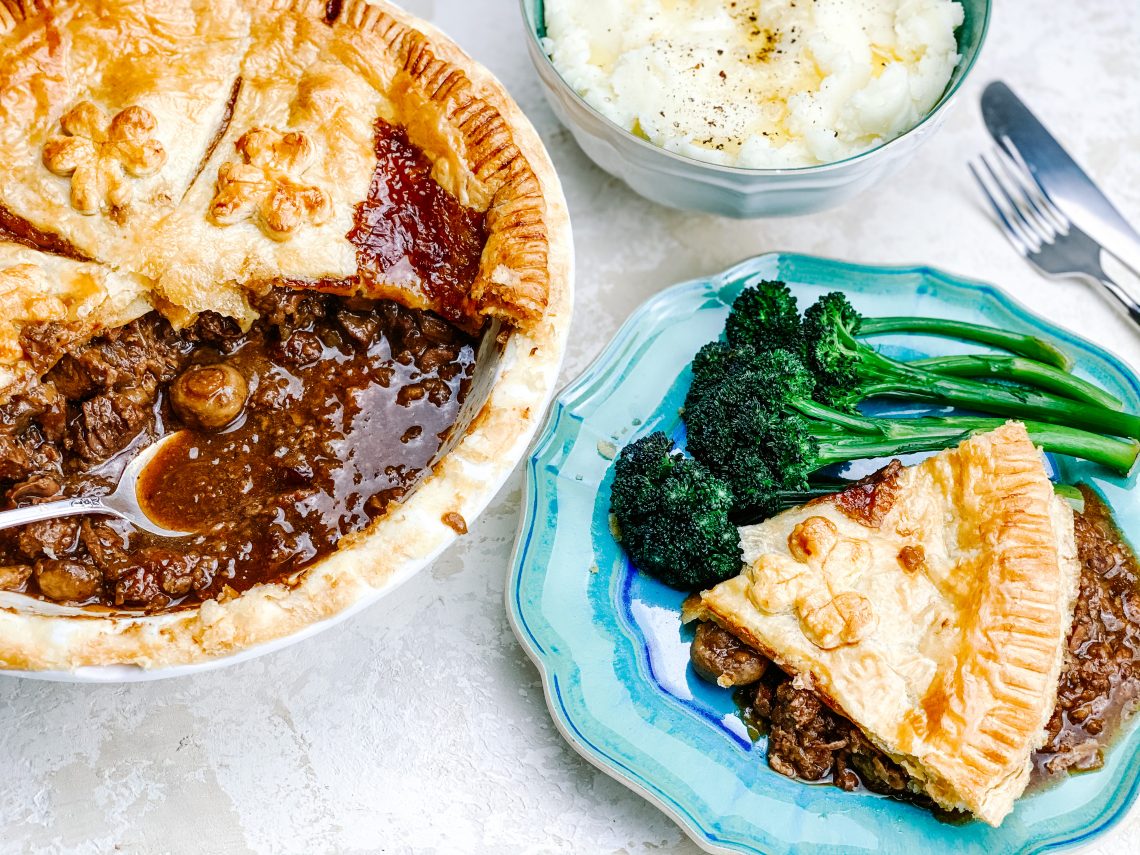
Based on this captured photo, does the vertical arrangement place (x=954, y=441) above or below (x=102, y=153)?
below

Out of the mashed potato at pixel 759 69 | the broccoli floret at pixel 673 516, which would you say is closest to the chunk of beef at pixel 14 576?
the broccoli floret at pixel 673 516

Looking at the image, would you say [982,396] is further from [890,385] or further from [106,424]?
[106,424]

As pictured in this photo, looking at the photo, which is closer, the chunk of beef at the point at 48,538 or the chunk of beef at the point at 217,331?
the chunk of beef at the point at 48,538

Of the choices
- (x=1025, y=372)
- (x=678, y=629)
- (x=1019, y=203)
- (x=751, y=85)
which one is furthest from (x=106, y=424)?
(x=1019, y=203)

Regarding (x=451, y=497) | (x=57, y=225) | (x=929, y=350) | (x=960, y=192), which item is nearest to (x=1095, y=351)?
(x=929, y=350)

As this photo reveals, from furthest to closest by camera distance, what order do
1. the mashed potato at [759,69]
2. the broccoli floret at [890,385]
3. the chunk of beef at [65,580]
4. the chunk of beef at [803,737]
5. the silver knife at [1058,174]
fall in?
1. the silver knife at [1058,174]
2. the mashed potato at [759,69]
3. the broccoli floret at [890,385]
4. the chunk of beef at [803,737]
5. the chunk of beef at [65,580]

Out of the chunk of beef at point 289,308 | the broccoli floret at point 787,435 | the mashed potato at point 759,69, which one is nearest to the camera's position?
the chunk of beef at point 289,308

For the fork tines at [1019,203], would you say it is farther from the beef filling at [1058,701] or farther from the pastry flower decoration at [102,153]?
the pastry flower decoration at [102,153]
